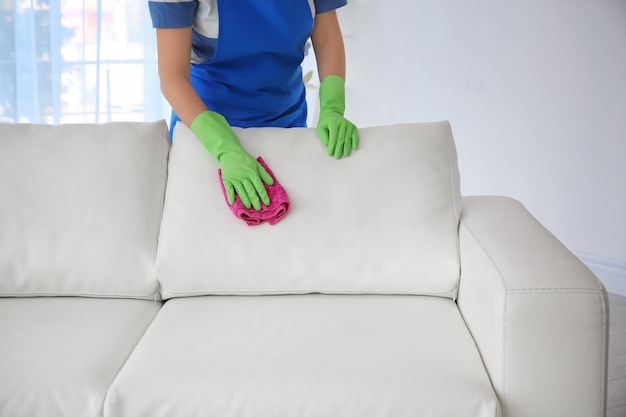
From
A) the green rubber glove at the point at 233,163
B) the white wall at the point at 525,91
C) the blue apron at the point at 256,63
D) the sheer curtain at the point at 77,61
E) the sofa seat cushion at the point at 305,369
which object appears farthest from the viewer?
the sheer curtain at the point at 77,61

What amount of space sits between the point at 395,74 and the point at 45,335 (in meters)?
2.19

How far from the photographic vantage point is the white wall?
2508 mm

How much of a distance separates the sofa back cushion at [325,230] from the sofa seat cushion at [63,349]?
15cm

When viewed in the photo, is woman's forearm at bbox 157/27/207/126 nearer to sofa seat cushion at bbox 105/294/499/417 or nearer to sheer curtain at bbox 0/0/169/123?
sofa seat cushion at bbox 105/294/499/417

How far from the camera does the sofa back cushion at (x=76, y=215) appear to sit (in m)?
1.46

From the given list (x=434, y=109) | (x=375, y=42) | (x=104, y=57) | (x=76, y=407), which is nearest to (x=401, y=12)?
(x=375, y=42)

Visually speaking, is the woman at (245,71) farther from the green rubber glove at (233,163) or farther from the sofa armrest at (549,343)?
the sofa armrest at (549,343)

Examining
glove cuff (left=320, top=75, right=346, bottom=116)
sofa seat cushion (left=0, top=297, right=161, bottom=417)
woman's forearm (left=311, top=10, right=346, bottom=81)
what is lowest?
sofa seat cushion (left=0, top=297, right=161, bottom=417)

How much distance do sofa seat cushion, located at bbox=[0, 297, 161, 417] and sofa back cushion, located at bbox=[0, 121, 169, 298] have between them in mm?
41

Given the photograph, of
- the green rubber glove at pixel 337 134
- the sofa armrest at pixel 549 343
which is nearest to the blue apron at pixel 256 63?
the green rubber glove at pixel 337 134

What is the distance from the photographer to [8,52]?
281 cm

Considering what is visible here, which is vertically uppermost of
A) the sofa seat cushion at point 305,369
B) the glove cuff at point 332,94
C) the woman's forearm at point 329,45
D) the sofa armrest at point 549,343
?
the woman's forearm at point 329,45

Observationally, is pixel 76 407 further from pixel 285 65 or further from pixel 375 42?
pixel 375 42

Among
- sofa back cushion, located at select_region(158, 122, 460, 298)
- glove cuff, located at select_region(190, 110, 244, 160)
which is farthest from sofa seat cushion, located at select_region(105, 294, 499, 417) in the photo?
glove cuff, located at select_region(190, 110, 244, 160)
